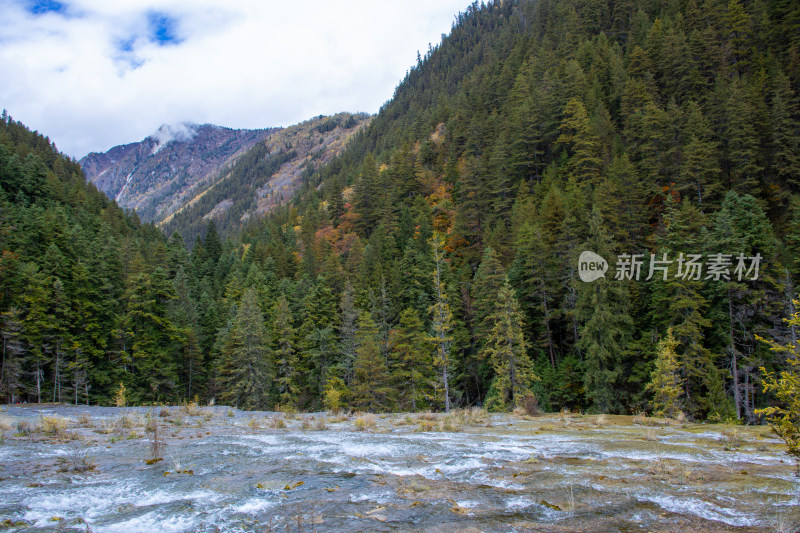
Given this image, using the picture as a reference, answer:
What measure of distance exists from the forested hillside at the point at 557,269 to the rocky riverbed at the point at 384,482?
18.0m

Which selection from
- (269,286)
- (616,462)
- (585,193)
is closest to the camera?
(616,462)

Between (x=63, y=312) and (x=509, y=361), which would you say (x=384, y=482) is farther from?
(x=63, y=312)

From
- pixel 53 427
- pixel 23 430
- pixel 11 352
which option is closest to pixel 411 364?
pixel 53 427

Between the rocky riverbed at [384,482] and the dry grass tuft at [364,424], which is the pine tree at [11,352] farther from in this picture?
the dry grass tuft at [364,424]

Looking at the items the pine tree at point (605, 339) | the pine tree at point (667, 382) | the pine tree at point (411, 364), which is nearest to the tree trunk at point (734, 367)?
the pine tree at point (605, 339)

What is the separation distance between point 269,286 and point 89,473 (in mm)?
59777

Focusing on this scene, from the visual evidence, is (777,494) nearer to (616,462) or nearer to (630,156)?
(616,462)

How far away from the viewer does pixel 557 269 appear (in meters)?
41.8

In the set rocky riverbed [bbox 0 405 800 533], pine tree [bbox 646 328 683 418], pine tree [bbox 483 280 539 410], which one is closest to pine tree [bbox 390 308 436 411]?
pine tree [bbox 483 280 539 410]

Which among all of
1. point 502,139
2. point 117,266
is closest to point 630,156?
point 502,139

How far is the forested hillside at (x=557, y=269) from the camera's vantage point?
3219cm

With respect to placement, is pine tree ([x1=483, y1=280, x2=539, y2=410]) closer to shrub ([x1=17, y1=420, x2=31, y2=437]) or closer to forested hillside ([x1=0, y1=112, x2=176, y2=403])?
shrub ([x1=17, y1=420, x2=31, y2=437])

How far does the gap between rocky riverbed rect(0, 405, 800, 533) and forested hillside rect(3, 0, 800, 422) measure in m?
18.0

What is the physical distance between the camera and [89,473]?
22.5ft
